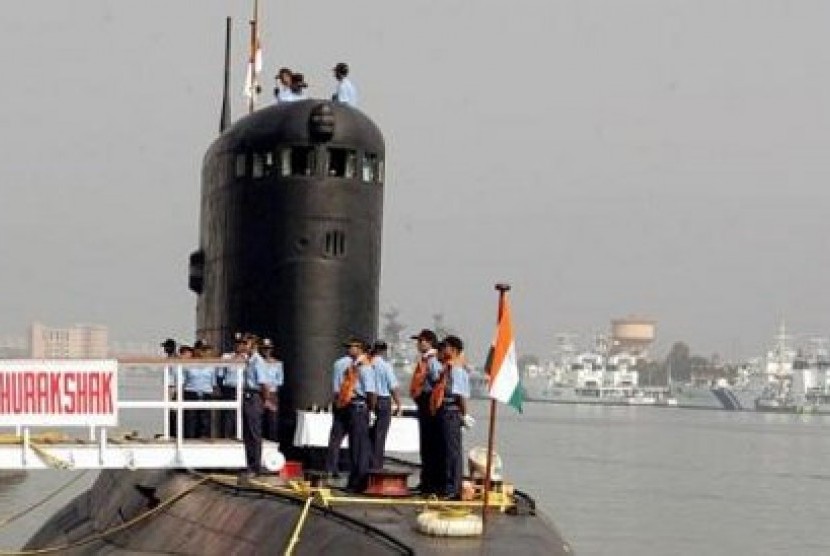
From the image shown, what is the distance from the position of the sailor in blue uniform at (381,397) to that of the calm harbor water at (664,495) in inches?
753

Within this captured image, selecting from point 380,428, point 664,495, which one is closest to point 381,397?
point 380,428

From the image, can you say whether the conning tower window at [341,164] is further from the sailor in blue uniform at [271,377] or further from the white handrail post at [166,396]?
the white handrail post at [166,396]

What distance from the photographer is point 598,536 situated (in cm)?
3888

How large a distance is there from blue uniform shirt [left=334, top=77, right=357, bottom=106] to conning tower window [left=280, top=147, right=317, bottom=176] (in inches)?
74.1

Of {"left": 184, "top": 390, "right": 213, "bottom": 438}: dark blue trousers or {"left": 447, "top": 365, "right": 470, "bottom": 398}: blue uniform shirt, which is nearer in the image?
{"left": 447, "top": 365, "right": 470, "bottom": 398}: blue uniform shirt

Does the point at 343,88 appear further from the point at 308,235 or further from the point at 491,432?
the point at 491,432

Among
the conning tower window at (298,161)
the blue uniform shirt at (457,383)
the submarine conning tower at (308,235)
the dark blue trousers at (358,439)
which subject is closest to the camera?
the blue uniform shirt at (457,383)

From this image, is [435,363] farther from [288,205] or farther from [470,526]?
[288,205]

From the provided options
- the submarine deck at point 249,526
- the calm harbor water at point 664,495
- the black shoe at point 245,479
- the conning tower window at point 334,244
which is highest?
the conning tower window at point 334,244

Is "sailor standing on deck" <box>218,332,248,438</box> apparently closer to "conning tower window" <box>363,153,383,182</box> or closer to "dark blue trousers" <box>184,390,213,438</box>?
"dark blue trousers" <box>184,390,213,438</box>

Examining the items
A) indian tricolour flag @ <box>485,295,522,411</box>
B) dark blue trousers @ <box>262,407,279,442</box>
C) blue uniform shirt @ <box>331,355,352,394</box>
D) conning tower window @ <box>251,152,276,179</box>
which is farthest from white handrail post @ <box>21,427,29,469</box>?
indian tricolour flag @ <box>485,295,522,411</box>

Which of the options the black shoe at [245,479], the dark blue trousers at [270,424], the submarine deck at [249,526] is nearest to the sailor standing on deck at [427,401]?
the submarine deck at [249,526]

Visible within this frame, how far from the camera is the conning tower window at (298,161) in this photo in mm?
17391

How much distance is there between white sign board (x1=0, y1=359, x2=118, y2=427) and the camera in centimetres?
1536
